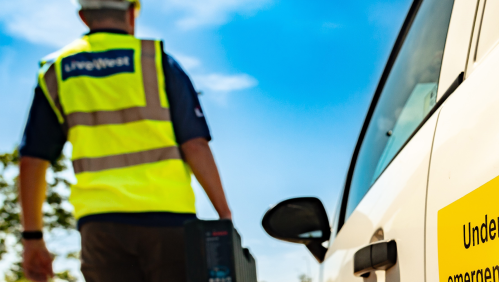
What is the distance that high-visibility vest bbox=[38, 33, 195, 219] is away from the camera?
2.36m

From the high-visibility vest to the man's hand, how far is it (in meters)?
0.26

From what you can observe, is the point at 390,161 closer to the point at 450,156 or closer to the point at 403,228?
the point at 403,228

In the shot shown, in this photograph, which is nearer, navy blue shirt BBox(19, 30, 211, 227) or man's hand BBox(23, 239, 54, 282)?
navy blue shirt BBox(19, 30, 211, 227)

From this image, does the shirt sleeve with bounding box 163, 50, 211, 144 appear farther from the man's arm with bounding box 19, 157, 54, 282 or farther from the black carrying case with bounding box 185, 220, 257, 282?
the man's arm with bounding box 19, 157, 54, 282

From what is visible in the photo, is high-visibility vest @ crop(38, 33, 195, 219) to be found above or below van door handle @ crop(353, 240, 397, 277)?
above

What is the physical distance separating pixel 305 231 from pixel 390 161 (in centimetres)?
83

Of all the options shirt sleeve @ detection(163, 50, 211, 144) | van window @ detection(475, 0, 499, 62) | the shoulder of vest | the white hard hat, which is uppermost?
the white hard hat

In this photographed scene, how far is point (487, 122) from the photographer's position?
1038 millimetres

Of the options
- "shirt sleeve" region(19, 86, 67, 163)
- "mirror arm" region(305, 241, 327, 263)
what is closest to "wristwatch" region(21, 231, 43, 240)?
"shirt sleeve" region(19, 86, 67, 163)

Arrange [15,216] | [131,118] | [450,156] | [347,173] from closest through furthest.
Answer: [450,156], [131,118], [347,173], [15,216]

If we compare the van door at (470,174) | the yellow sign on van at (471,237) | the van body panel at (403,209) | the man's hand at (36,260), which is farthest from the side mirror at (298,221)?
the yellow sign on van at (471,237)

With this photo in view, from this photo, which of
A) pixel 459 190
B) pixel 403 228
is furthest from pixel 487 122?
pixel 403 228

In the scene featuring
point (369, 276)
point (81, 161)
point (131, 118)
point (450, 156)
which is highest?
point (131, 118)

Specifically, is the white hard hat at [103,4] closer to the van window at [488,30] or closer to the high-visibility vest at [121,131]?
the high-visibility vest at [121,131]
